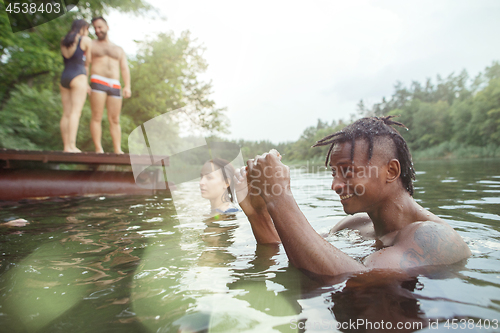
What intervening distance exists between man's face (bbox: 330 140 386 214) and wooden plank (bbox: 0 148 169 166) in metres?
4.13

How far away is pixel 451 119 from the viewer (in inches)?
2170

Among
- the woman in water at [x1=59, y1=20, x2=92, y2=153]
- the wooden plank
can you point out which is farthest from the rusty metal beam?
the woman in water at [x1=59, y1=20, x2=92, y2=153]

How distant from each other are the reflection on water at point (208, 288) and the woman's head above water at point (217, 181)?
138 cm

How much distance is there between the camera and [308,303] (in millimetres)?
1646

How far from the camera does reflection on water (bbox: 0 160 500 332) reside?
4.88 ft

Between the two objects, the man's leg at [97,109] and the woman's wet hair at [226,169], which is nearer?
the woman's wet hair at [226,169]

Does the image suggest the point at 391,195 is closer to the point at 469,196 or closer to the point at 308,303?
the point at 308,303

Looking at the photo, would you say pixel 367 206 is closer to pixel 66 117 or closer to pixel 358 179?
pixel 358 179

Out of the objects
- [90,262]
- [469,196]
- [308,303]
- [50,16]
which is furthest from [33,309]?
[50,16]

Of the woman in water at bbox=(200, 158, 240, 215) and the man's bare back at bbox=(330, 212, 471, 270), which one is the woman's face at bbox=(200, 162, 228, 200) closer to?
the woman in water at bbox=(200, 158, 240, 215)

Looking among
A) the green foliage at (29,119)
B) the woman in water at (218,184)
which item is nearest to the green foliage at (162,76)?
the green foliage at (29,119)

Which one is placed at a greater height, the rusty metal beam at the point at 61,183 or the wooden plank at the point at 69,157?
the wooden plank at the point at 69,157

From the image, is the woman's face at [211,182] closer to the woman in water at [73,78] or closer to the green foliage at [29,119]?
the woman in water at [73,78]

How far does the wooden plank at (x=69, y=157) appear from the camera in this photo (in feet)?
19.8
